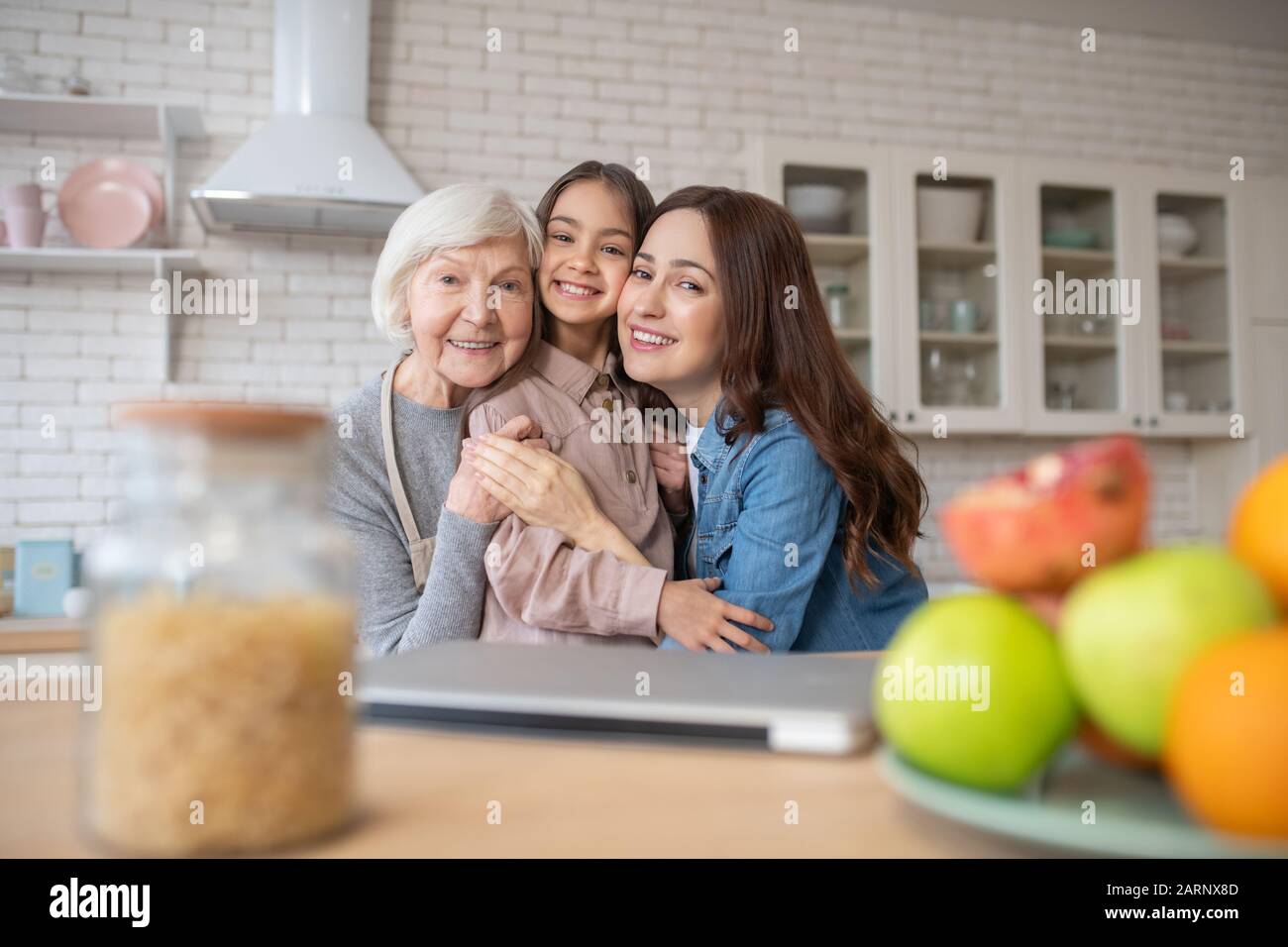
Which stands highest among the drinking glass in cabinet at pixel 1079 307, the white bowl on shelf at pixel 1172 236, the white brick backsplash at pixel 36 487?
the white bowl on shelf at pixel 1172 236

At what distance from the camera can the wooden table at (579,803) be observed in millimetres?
486

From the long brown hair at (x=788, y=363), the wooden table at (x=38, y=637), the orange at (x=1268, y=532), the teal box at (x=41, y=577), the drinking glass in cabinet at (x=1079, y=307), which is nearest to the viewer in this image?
the orange at (x=1268, y=532)

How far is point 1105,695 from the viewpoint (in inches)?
18.8

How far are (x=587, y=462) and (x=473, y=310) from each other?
34 centimetres

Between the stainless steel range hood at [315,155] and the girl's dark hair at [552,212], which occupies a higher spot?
the stainless steel range hood at [315,155]

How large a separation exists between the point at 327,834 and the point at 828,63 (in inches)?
168

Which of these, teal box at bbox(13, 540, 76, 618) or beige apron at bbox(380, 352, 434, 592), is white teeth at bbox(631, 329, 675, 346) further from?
→ teal box at bbox(13, 540, 76, 618)

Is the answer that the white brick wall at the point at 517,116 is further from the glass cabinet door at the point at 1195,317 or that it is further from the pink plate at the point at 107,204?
the glass cabinet door at the point at 1195,317

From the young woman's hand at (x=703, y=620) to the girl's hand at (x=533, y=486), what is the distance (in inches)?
7.9

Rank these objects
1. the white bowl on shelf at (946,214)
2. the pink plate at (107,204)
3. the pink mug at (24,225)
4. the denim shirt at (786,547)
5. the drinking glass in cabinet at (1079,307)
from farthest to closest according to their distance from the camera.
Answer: the drinking glass in cabinet at (1079,307) → the white bowl on shelf at (946,214) → the pink plate at (107,204) → the pink mug at (24,225) → the denim shirt at (786,547)

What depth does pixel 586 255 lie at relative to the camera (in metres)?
1.91

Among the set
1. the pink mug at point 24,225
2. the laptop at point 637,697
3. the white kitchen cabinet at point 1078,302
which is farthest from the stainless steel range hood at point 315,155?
the laptop at point 637,697
